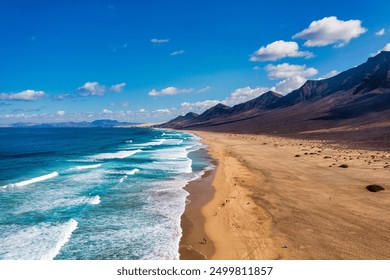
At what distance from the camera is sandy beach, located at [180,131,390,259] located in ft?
50.0

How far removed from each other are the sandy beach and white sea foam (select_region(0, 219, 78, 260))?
23.3 feet

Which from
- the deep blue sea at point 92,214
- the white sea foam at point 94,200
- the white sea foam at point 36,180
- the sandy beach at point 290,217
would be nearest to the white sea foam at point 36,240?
the deep blue sea at point 92,214

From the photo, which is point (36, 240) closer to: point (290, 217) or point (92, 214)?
point (92, 214)

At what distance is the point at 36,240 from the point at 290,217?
15675 mm

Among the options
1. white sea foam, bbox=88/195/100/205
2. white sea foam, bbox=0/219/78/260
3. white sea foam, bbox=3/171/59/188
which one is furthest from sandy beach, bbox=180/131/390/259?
white sea foam, bbox=3/171/59/188

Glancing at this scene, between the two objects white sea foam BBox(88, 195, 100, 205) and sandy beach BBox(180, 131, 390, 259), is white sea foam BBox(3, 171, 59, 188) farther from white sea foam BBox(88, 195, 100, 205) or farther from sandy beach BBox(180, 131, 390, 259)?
sandy beach BBox(180, 131, 390, 259)

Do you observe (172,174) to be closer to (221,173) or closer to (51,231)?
(221,173)

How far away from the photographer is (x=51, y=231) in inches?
754

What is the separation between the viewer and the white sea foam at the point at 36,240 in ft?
52.1

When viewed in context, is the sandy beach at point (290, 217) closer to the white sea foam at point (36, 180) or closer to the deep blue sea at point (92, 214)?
the deep blue sea at point (92, 214)

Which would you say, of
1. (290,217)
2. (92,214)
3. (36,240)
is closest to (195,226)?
(290,217)

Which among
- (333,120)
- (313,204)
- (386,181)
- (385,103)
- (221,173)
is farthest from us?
(333,120)

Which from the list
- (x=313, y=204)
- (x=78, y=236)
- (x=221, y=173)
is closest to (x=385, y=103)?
(x=221, y=173)
